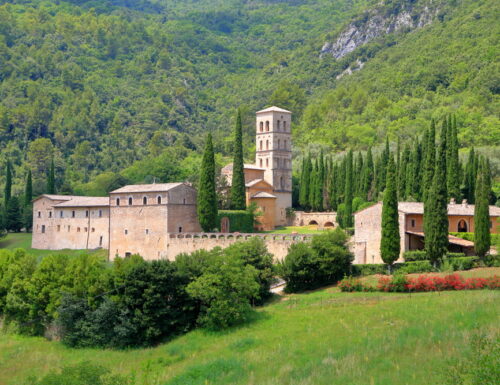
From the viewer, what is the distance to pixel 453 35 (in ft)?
407

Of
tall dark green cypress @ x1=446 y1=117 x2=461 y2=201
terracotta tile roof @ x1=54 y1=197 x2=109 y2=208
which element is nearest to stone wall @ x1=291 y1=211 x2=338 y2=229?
tall dark green cypress @ x1=446 y1=117 x2=461 y2=201

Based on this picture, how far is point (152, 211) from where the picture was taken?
5862 centimetres

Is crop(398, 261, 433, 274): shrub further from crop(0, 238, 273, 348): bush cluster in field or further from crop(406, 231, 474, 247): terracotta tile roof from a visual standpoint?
crop(0, 238, 273, 348): bush cluster in field

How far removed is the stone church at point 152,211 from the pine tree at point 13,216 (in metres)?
9.26

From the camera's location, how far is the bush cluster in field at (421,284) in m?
35.4

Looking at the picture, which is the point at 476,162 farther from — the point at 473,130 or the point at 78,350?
the point at 78,350

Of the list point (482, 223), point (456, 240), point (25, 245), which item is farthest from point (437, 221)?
point (25, 245)

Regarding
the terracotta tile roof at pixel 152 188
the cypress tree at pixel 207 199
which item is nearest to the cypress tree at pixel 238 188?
the cypress tree at pixel 207 199

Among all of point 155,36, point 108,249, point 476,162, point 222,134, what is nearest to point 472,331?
point 476,162

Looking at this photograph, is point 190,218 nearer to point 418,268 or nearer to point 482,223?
point 418,268

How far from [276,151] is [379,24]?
9524 centimetres

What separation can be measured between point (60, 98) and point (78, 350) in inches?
4499

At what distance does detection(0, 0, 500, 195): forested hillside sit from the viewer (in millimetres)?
106250

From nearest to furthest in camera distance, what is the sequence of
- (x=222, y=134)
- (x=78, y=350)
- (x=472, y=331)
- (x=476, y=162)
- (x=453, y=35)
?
(x=472, y=331), (x=78, y=350), (x=476, y=162), (x=453, y=35), (x=222, y=134)
